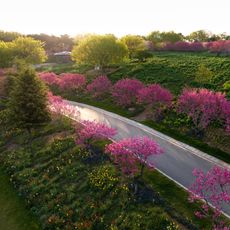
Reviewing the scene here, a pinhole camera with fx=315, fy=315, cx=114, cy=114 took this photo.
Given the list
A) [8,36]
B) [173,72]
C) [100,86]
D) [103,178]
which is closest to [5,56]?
[100,86]

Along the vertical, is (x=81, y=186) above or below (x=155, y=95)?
below

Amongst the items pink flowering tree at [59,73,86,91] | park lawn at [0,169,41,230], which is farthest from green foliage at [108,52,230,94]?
park lawn at [0,169,41,230]

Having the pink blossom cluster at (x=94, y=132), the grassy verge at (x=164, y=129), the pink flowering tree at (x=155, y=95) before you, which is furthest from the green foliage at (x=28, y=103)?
the pink flowering tree at (x=155, y=95)

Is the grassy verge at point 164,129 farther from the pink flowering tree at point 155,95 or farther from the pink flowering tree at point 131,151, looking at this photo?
the pink flowering tree at point 131,151

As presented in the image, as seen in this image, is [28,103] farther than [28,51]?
No

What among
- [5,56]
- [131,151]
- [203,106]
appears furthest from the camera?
[5,56]

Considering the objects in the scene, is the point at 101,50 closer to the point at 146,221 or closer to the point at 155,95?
the point at 155,95

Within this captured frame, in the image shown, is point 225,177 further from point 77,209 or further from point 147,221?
point 77,209

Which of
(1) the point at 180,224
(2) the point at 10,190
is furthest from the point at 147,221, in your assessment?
(2) the point at 10,190

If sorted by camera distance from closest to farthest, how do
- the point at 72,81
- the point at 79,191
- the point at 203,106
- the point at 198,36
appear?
the point at 79,191, the point at 203,106, the point at 72,81, the point at 198,36
